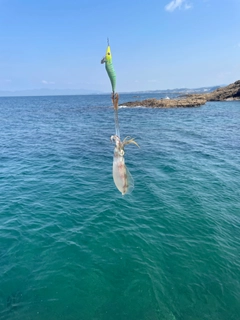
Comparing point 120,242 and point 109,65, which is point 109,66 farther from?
point 120,242

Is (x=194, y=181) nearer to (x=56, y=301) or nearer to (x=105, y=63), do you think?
(x=56, y=301)

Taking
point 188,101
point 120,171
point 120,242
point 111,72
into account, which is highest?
point 111,72

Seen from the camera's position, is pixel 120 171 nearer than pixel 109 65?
No

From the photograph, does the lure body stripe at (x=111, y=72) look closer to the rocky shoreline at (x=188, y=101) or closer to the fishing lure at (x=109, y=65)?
the fishing lure at (x=109, y=65)

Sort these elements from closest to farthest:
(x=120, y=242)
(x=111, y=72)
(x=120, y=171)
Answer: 1. (x=111, y=72)
2. (x=120, y=171)
3. (x=120, y=242)

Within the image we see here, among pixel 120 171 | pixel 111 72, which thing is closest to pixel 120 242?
pixel 120 171

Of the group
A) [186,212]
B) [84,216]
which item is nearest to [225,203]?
[186,212]

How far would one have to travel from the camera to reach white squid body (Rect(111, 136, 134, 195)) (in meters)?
5.43


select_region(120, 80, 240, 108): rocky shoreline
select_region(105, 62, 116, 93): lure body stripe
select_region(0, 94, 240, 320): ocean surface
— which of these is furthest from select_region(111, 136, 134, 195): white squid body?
select_region(120, 80, 240, 108): rocky shoreline

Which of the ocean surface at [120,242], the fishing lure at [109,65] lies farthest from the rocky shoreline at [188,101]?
the fishing lure at [109,65]

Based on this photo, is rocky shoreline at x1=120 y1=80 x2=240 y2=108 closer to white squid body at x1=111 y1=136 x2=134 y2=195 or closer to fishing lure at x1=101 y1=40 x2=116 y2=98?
white squid body at x1=111 y1=136 x2=134 y2=195

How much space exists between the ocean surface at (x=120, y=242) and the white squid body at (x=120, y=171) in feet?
20.5

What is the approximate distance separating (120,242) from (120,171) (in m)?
8.17

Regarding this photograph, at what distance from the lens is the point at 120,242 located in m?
12.7
